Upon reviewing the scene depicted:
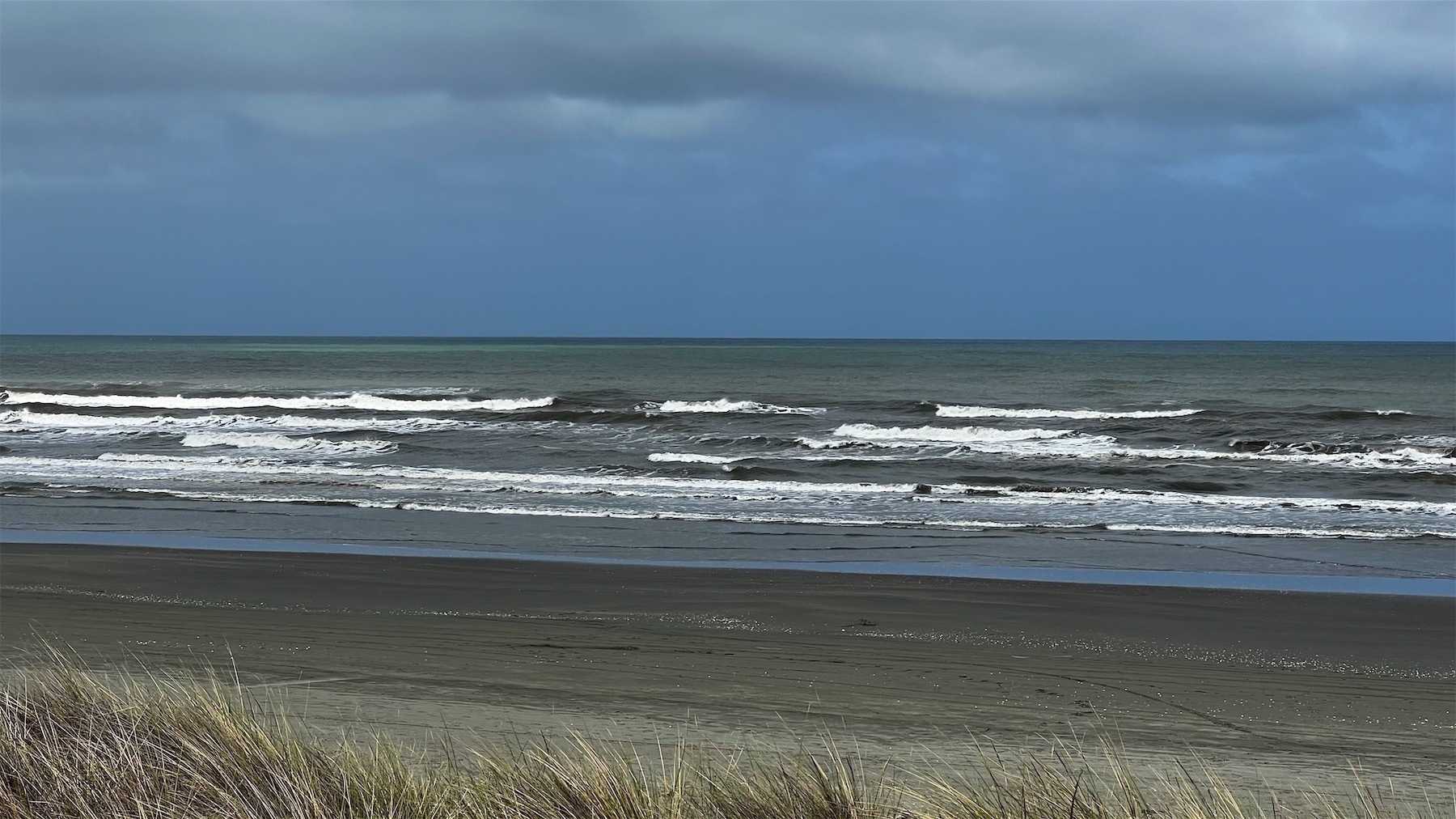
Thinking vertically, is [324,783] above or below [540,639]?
above

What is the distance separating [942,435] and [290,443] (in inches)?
637

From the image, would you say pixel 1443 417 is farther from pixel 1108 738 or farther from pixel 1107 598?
pixel 1108 738

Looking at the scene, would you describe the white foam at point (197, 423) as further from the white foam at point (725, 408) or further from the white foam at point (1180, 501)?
the white foam at point (1180, 501)

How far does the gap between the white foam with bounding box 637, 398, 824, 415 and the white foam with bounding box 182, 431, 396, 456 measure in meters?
11.0

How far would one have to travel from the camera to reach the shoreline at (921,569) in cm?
1016

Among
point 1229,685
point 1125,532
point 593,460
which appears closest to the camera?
point 1229,685

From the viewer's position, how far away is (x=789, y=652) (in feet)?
23.8

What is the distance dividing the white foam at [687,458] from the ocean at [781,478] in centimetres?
14

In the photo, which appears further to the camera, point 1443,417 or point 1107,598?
point 1443,417

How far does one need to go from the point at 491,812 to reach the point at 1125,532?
11802mm

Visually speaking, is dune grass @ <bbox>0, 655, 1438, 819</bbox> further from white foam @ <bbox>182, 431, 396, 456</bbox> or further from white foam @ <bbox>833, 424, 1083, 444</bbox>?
white foam @ <bbox>833, 424, 1083, 444</bbox>

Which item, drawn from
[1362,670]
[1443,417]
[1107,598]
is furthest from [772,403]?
[1362,670]

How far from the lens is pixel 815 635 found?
25.6ft

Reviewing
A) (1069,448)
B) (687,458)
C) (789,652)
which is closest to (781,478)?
(687,458)
